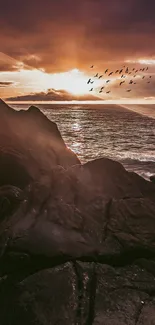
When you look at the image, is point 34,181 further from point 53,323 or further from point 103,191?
point 53,323

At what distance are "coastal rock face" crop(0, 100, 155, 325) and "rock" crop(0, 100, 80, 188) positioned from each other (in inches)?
2.9

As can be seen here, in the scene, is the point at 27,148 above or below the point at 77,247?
above

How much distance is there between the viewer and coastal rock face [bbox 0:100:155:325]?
289 inches

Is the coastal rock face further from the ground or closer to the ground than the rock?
closer to the ground

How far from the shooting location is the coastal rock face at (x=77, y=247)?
7.35 meters

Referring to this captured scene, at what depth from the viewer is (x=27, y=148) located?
13.9 m

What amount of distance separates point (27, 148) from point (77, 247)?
6.17 metres

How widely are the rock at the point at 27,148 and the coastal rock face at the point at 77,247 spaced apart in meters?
0.07

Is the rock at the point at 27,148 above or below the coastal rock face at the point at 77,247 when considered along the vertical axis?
above

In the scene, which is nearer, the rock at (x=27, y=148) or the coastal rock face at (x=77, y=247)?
the coastal rock face at (x=77, y=247)

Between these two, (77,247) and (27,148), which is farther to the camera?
(27,148)

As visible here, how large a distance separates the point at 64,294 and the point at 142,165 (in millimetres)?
22595

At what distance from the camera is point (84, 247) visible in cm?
877

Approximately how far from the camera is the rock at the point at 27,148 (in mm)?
11680
